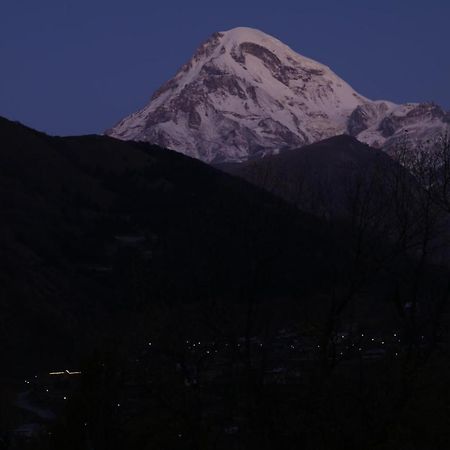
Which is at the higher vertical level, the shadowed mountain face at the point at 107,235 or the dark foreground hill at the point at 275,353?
the shadowed mountain face at the point at 107,235

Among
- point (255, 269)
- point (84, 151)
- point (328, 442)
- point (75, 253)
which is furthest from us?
point (84, 151)

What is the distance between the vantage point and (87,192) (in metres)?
106

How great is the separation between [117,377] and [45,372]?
31.1 m

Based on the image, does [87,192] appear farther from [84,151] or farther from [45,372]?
[45,372]

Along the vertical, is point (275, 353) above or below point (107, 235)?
below

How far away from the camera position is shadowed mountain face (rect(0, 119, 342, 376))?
866 inches

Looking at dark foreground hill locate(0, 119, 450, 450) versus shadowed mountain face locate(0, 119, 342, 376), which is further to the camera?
shadowed mountain face locate(0, 119, 342, 376)

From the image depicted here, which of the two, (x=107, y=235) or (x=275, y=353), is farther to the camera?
(x=107, y=235)

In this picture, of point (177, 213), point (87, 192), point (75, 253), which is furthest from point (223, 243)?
point (87, 192)

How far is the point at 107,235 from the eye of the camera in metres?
98.2

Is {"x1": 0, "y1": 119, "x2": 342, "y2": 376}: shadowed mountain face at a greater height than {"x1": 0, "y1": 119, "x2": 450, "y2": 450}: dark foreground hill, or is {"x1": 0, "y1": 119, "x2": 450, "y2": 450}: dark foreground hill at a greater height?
{"x1": 0, "y1": 119, "x2": 342, "y2": 376}: shadowed mountain face

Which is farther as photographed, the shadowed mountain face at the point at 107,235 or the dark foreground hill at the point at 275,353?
the shadowed mountain face at the point at 107,235

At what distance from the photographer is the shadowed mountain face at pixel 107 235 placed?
72.1 feet

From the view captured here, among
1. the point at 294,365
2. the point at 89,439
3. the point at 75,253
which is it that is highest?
the point at 75,253
